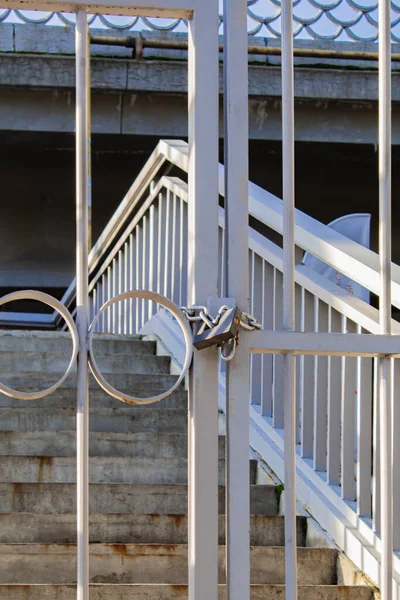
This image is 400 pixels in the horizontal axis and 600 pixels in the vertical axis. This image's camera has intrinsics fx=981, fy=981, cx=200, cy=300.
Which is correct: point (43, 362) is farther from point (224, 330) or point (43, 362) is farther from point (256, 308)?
point (224, 330)

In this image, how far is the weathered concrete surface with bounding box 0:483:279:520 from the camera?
8.73ft

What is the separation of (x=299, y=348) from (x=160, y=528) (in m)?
1.24

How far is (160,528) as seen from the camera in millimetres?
2547

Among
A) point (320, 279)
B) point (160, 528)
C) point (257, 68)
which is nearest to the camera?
point (160, 528)

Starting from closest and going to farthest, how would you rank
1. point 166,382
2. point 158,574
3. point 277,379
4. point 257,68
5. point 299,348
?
point 299,348, point 158,574, point 277,379, point 166,382, point 257,68

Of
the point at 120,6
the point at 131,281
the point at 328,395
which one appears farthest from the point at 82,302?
the point at 131,281

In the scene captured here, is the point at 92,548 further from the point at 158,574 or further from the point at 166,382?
the point at 166,382

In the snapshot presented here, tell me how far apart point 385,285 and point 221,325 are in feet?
0.93

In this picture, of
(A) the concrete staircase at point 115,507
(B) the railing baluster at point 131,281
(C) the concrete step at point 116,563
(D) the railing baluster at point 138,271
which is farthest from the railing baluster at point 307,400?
(B) the railing baluster at point 131,281

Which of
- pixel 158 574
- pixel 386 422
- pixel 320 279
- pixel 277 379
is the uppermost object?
pixel 320 279

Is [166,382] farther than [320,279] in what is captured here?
Yes

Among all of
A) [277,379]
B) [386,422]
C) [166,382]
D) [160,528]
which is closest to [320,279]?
[277,379]

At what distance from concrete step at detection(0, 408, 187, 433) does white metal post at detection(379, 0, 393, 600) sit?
5.99 feet

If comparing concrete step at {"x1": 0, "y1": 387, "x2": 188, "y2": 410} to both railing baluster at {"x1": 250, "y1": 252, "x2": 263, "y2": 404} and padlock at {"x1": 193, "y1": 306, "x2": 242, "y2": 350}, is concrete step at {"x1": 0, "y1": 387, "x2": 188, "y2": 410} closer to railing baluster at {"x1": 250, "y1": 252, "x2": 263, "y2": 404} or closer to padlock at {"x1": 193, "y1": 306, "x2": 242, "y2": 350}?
railing baluster at {"x1": 250, "y1": 252, "x2": 263, "y2": 404}
